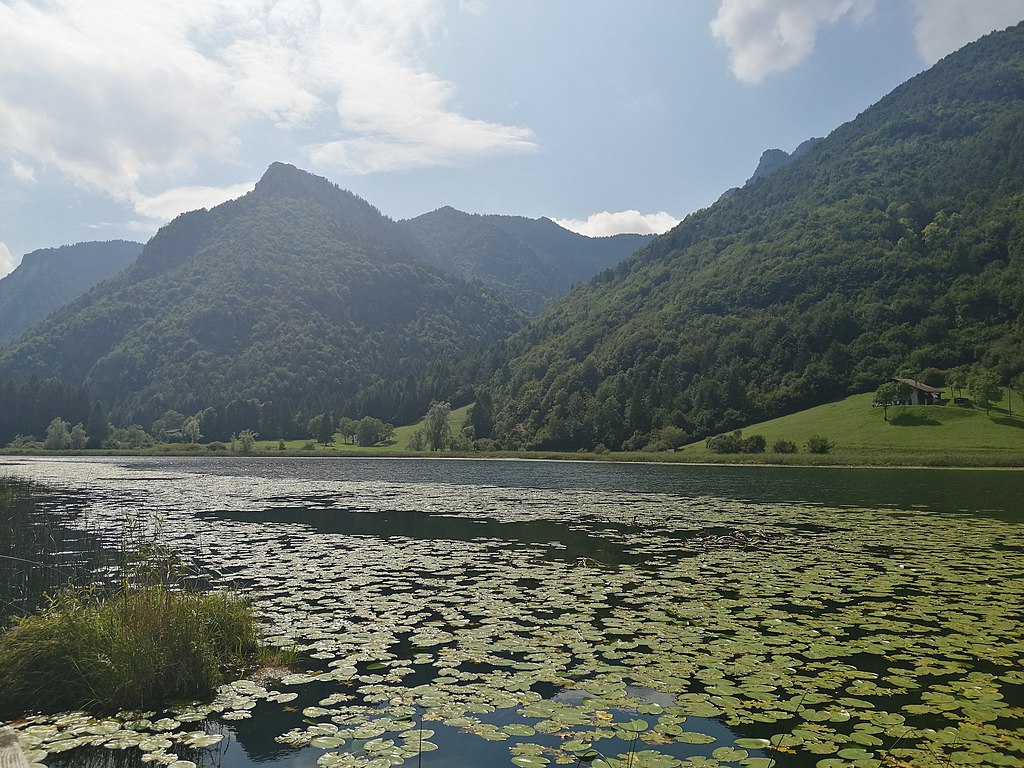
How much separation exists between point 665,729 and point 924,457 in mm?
104910

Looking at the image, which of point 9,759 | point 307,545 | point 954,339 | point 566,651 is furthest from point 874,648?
point 954,339

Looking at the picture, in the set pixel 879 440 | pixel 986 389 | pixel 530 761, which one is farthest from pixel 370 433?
pixel 530 761

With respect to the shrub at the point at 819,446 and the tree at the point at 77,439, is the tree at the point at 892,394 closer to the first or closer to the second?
the shrub at the point at 819,446

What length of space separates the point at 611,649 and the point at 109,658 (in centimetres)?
928

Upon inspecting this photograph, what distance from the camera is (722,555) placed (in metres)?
24.7

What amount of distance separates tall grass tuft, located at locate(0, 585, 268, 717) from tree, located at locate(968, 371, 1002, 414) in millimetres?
142758

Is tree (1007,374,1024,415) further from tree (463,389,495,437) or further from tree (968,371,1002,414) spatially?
tree (463,389,495,437)

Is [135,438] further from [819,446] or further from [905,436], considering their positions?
[905,436]

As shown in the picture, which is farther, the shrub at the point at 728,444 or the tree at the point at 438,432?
the tree at the point at 438,432

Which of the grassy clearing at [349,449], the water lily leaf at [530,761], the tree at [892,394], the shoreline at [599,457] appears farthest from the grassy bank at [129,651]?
the grassy clearing at [349,449]

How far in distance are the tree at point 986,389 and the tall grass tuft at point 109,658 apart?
468ft

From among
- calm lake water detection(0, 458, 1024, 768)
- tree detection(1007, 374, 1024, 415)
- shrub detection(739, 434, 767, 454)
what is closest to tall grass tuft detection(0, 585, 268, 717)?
Answer: calm lake water detection(0, 458, 1024, 768)

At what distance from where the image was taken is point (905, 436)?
11350 centimetres

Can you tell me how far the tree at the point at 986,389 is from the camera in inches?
4742
